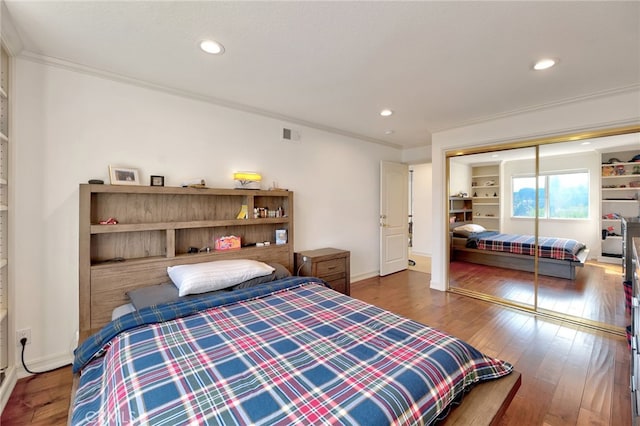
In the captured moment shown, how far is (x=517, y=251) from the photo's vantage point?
11.4ft

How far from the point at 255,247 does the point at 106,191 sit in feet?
4.64

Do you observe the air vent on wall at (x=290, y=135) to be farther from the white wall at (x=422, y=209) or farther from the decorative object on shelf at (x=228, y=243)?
the white wall at (x=422, y=209)

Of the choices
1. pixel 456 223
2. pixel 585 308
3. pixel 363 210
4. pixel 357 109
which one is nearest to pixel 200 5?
pixel 357 109

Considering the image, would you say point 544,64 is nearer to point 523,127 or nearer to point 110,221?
point 523,127

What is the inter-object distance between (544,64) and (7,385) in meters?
4.53

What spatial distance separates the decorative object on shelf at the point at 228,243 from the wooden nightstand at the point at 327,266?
0.82 meters

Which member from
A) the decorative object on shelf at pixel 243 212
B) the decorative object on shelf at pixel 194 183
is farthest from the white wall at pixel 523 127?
the decorative object on shelf at pixel 194 183

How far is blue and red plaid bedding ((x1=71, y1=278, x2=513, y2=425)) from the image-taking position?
100 cm

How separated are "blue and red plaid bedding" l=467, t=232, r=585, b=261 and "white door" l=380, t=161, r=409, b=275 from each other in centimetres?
140

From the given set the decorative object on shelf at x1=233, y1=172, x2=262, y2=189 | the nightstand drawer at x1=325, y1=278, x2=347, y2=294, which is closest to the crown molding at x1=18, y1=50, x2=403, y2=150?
the decorative object on shelf at x1=233, y1=172, x2=262, y2=189

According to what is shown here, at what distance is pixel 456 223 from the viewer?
13.0 ft

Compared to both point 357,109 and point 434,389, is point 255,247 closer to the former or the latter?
point 357,109

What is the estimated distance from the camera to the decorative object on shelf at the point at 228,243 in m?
2.88

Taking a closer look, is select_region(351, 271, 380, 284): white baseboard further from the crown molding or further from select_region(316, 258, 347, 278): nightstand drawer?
the crown molding
